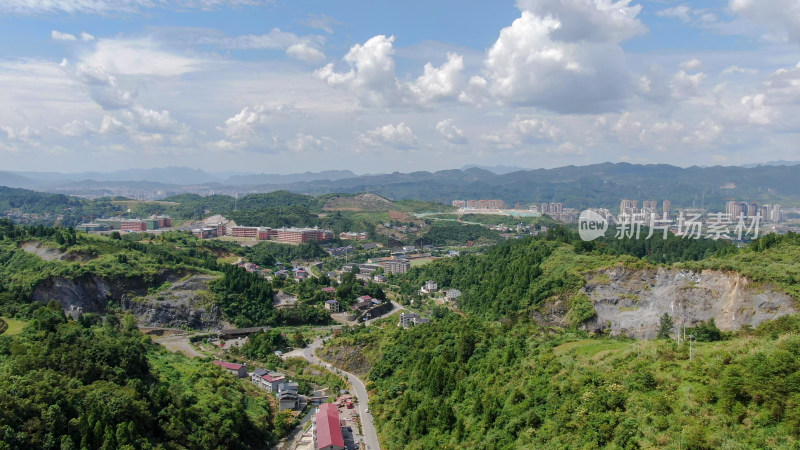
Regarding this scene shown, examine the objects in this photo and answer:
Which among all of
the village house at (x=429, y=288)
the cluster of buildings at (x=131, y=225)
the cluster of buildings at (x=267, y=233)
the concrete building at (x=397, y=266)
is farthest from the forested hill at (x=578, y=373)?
the cluster of buildings at (x=131, y=225)

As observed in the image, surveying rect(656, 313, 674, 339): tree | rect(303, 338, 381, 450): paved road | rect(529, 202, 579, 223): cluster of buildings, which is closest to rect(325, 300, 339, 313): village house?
rect(303, 338, 381, 450): paved road

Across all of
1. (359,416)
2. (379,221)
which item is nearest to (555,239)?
(359,416)

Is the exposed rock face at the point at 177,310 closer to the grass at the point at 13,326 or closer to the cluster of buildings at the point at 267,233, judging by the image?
the grass at the point at 13,326

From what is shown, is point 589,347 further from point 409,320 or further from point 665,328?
point 409,320

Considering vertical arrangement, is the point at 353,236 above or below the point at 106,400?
below

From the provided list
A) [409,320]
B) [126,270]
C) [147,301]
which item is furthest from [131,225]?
[409,320]
